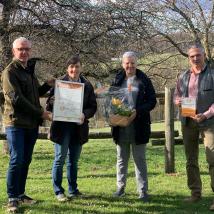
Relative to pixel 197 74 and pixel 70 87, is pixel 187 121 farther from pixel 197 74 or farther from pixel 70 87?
pixel 70 87

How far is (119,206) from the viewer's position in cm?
587

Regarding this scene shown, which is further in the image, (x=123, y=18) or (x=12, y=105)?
(x=123, y=18)

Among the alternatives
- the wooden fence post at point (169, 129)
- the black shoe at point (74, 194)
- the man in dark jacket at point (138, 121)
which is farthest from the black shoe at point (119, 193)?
the wooden fence post at point (169, 129)

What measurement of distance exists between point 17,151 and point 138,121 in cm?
166

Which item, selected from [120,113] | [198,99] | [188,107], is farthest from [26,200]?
[198,99]

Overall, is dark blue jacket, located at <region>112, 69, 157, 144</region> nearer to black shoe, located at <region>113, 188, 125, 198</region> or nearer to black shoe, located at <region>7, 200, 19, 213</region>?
A: black shoe, located at <region>113, 188, 125, 198</region>

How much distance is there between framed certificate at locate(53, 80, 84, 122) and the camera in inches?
225

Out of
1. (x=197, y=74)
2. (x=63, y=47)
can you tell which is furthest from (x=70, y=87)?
(x=63, y=47)

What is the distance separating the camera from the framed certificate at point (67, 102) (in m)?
5.72

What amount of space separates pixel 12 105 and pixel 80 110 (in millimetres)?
888

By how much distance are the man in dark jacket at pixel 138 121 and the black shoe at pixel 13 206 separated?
1.57m

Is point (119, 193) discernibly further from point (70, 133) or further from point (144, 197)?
point (70, 133)

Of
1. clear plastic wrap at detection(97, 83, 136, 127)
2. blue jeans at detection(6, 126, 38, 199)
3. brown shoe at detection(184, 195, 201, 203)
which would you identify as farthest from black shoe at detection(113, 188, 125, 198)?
blue jeans at detection(6, 126, 38, 199)

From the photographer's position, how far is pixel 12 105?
5406 millimetres
